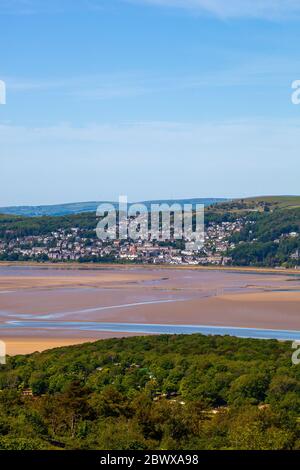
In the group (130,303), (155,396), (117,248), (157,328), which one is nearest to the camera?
(155,396)

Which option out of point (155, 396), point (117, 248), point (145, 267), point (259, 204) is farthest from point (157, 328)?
point (259, 204)

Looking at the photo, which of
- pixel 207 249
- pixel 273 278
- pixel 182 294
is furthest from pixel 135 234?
pixel 182 294

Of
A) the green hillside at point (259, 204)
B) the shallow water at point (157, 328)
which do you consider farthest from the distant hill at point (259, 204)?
the shallow water at point (157, 328)

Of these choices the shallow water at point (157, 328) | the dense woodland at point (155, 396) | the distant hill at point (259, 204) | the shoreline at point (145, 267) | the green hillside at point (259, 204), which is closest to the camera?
the dense woodland at point (155, 396)

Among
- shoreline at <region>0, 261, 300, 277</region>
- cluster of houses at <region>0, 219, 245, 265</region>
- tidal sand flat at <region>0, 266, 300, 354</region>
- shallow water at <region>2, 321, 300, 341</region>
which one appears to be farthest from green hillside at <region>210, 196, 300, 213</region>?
shallow water at <region>2, 321, 300, 341</region>

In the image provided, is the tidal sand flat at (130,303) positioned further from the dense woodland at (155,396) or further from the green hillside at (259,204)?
the green hillside at (259,204)

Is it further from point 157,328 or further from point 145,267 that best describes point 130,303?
point 145,267
